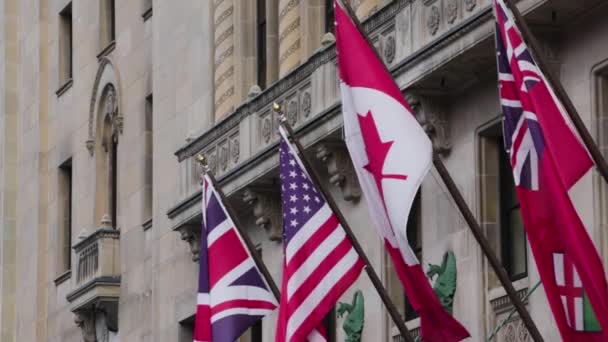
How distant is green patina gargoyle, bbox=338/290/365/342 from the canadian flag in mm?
6549

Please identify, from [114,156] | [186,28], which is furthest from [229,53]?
[114,156]

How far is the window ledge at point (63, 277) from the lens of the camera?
52.8 meters

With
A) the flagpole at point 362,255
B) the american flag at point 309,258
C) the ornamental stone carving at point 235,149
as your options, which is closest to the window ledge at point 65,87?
the ornamental stone carving at point 235,149

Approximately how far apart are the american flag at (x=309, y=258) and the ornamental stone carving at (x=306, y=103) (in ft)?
16.4

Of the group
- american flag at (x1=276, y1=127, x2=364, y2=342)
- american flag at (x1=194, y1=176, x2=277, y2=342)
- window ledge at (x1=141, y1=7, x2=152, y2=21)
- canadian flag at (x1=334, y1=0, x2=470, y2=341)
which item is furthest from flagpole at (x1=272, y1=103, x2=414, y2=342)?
window ledge at (x1=141, y1=7, x2=152, y2=21)

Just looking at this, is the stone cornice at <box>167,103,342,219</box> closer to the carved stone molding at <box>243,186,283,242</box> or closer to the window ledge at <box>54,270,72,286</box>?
the carved stone molding at <box>243,186,283,242</box>

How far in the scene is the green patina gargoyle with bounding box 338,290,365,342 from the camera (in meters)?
35.8

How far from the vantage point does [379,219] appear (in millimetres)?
29016

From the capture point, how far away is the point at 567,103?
25250 millimetres

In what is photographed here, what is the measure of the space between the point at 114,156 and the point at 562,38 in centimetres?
2150

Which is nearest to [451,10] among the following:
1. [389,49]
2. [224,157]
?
[389,49]

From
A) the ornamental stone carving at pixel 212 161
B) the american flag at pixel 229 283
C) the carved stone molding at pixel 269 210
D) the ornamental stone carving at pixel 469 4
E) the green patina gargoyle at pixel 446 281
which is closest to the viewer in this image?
the ornamental stone carving at pixel 469 4

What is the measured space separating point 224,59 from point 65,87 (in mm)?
12990

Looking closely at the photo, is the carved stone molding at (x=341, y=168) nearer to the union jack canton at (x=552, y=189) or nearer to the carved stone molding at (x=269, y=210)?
the carved stone molding at (x=269, y=210)
